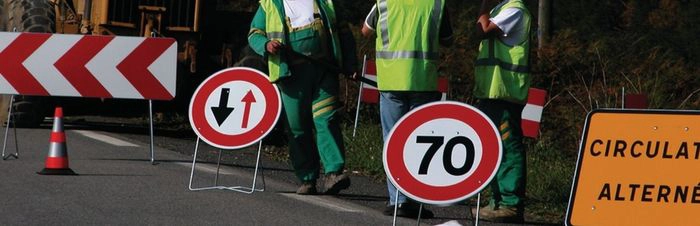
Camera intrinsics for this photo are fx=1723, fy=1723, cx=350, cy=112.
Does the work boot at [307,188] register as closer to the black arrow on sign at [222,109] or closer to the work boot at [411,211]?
the black arrow on sign at [222,109]

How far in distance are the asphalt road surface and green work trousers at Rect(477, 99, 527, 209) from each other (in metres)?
0.26

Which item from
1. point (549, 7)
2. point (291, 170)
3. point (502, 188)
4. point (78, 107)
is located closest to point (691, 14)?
point (549, 7)

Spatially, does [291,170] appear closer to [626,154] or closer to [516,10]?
[516,10]

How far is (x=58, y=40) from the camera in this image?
46.7 ft

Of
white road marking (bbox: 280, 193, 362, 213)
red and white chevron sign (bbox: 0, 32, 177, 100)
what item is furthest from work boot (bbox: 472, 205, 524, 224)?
red and white chevron sign (bbox: 0, 32, 177, 100)

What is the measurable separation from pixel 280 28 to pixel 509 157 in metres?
1.98

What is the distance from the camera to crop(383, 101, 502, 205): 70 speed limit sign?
8.36 meters

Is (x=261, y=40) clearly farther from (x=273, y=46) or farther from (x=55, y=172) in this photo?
(x=55, y=172)

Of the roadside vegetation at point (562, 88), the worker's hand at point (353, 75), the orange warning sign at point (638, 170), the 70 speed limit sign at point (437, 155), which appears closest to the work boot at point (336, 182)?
the worker's hand at point (353, 75)

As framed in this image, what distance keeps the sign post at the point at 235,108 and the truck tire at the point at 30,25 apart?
6664 millimetres

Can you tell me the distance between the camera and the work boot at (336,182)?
11.2 metres

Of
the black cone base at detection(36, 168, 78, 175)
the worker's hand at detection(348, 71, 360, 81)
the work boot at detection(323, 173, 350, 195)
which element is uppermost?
the worker's hand at detection(348, 71, 360, 81)

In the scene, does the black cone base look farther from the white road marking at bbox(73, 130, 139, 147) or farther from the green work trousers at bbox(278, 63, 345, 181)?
the white road marking at bbox(73, 130, 139, 147)

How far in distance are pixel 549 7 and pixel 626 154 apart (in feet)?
74.2
